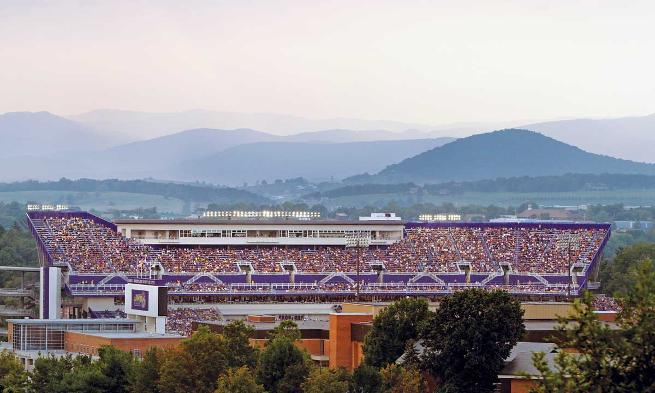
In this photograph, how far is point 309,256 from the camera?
158875mm

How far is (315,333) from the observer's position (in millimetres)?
100938

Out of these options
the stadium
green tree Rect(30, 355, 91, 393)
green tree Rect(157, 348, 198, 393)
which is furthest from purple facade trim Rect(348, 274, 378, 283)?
green tree Rect(157, 348, 198, 393)

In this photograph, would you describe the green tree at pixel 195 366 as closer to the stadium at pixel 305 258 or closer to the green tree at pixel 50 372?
the green tree at pixel 50 372

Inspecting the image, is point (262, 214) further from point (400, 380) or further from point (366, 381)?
point (400, 380)

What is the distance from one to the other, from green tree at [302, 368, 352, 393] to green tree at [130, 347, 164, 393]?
1232cm

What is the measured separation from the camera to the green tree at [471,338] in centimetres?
7394

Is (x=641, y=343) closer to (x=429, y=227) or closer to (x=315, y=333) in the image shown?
(x=315, y=333)

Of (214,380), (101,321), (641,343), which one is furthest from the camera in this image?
(101,321)

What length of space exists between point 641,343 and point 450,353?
37.9 m

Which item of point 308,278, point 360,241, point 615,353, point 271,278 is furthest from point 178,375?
point 360,241

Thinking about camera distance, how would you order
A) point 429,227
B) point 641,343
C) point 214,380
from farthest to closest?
point 429,227 < point 214,380 < point 641,343

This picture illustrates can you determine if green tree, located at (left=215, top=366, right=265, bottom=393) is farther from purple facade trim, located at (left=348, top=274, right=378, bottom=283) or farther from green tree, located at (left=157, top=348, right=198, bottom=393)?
purple facade trim, located at (left=348, top=274, right=378, bottom=283)

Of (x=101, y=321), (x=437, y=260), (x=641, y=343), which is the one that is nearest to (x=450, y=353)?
(x=641, y=343)

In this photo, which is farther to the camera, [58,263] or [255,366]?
[58,263]
